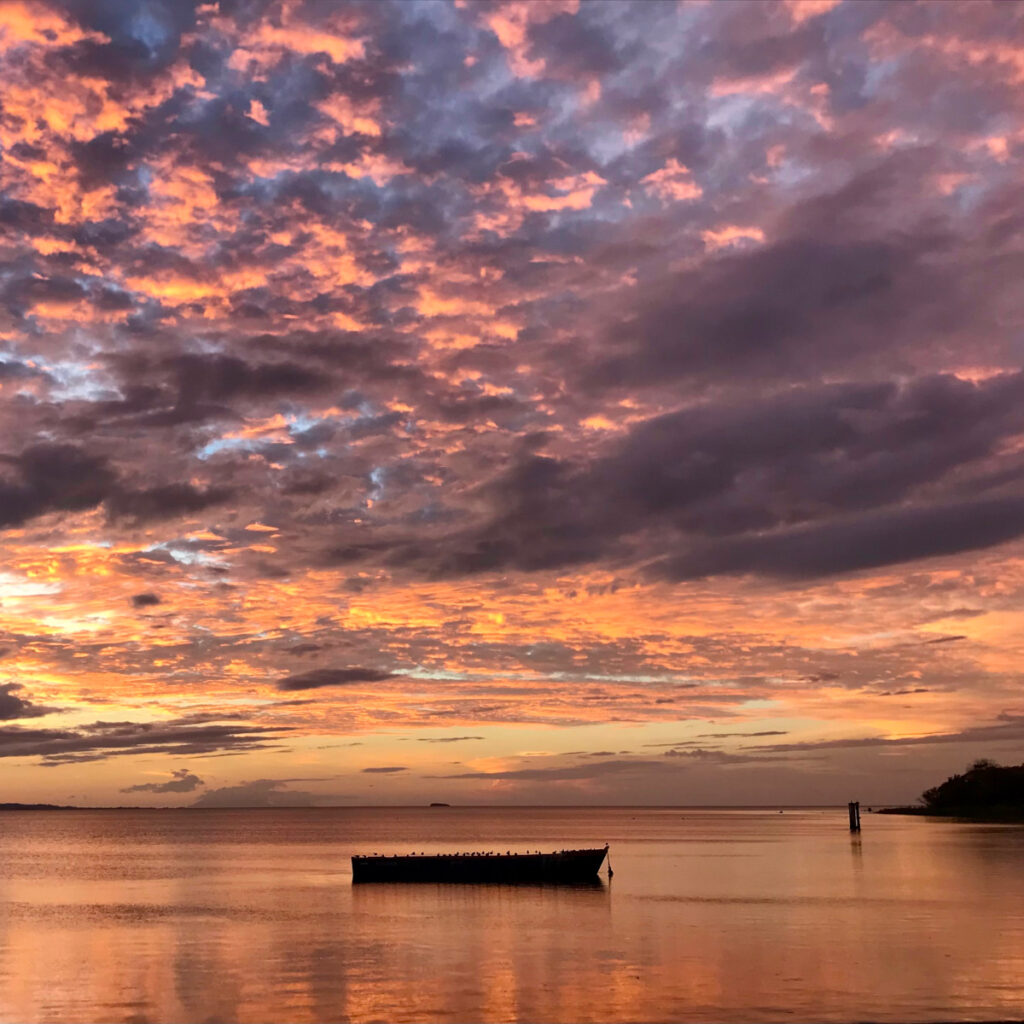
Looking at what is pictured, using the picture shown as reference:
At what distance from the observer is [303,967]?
48062 mm

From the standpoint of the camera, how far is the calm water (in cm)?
3822

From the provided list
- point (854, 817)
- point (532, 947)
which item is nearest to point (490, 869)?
point (532, 947)

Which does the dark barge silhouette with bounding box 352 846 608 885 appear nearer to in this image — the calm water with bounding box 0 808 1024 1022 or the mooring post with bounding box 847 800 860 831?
the calm water with bounding box 0 808 1024 1022

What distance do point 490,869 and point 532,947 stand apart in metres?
36.1

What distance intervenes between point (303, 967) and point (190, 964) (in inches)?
214

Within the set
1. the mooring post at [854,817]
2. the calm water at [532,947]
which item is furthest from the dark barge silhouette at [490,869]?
the mooring post at [854,817]

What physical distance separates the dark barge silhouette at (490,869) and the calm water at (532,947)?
2896 millimetres

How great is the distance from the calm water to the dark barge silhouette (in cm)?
290

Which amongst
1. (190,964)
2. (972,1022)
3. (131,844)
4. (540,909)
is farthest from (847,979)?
(131,844)

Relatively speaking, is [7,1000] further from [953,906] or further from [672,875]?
[672,875]

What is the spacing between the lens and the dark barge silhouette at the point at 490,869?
291 feet

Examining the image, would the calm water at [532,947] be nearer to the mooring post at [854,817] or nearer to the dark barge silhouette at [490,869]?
the dark barge silhouette at [490,869]

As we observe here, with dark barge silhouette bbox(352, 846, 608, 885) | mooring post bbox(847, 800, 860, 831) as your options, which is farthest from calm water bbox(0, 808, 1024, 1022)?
mooring post bbox(847, 800, 860, 831)

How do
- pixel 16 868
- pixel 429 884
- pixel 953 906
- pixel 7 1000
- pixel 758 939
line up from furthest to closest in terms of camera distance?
pixel 16 868 → pixel 429 884 → pixel 953 906 → pixel 758 939 → pixel 7 1000
